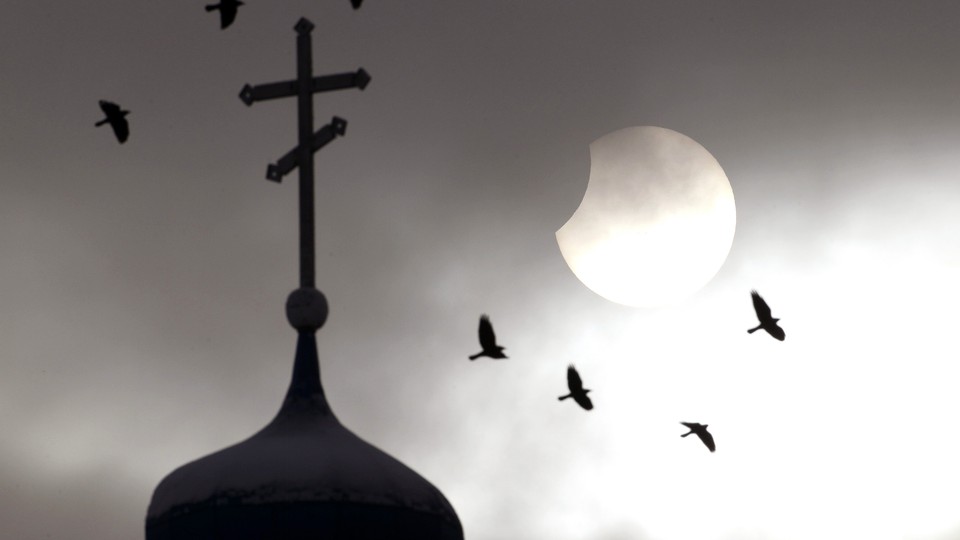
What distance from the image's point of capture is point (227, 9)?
38.3m

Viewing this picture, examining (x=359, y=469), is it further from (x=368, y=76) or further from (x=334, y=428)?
(x=368, y=76)

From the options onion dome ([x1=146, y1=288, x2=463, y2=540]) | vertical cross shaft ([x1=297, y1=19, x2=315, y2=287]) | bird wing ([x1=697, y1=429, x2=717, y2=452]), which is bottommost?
onion dome ([x1=146, y1=288, x2=463, y2=540])

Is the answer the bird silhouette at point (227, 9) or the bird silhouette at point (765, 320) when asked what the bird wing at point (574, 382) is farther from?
the bird silhouette at point (227, 9)

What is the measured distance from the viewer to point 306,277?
39.4 m

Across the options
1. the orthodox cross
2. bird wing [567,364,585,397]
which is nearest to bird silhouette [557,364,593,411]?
bird wing [567,364,585,397]

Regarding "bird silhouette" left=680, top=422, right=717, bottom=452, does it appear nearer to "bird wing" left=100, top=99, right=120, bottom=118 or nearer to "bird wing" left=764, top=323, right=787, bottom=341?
"bird wing" left=764, top=323, right=787, bottom=341

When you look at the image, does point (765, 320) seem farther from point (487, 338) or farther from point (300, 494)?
point (300, 494)

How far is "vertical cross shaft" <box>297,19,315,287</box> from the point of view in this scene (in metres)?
39.3

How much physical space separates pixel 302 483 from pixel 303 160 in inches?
298

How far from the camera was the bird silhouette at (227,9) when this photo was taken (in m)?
37.9

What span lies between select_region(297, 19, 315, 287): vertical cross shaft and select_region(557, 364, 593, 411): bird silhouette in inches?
235

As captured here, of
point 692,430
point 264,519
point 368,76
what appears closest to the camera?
point 264,519

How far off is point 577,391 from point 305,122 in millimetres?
8322

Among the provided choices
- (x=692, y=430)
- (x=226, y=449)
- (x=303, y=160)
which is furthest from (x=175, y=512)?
(x=692, y=430)
